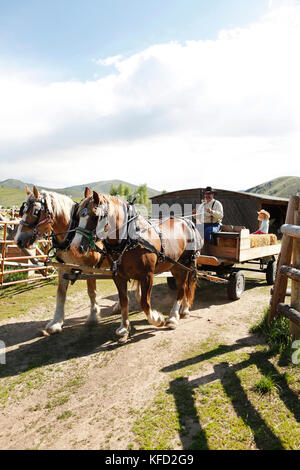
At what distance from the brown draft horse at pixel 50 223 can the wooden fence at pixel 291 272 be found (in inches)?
132

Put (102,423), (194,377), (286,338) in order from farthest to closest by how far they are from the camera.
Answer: (286,338)
(194,377)
(102,423)

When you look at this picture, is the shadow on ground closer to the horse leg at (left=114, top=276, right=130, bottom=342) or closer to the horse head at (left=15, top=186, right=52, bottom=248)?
the horse leg at (left=114, top=276, right=130, bottom=342)

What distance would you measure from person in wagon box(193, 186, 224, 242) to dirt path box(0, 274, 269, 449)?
201 cm

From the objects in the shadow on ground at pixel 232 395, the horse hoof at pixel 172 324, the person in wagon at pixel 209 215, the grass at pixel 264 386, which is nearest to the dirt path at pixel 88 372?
the horse hoof at pixel 172 324

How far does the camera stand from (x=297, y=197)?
14.6 feet

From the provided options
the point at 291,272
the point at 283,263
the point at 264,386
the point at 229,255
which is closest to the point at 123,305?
the point at 264,386

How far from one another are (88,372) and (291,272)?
11.0 feet

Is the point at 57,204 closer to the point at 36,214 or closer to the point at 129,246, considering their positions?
the point at 36,214

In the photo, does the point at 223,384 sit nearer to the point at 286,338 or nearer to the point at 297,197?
the point at 286,338

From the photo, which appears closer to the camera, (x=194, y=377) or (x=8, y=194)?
(x=194, y=377)

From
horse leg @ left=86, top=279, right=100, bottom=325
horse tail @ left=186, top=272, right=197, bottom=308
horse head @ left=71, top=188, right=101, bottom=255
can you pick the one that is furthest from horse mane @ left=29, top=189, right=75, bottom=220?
horse tail @ left=186, top=272, right=197, bottom=308

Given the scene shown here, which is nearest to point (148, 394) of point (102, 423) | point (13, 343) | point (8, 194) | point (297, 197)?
point (102, 423)

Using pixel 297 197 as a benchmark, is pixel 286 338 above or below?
below
